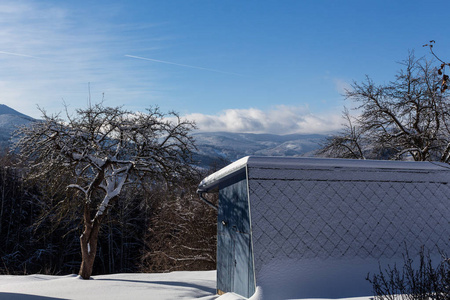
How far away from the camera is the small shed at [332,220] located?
19.3 feet

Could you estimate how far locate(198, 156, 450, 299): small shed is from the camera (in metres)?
5.89

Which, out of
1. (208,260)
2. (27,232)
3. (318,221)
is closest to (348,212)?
(318,221)

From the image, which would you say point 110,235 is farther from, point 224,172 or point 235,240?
point 224,172

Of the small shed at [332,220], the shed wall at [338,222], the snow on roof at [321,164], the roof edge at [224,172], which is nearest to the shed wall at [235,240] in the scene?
the small shed at [332,220]

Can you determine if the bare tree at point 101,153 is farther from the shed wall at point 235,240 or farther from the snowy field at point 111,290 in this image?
the shed wall at point 235,240

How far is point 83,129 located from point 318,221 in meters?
11.2

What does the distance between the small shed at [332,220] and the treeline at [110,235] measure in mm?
15266

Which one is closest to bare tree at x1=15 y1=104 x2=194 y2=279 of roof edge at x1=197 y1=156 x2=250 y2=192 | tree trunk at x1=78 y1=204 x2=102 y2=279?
tree trunk at x1=78 y1=204 x2=102 y2=279

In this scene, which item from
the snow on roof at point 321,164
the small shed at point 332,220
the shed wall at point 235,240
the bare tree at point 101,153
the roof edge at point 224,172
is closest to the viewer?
the small shed at point 332,220

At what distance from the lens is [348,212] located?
6445 millimetres

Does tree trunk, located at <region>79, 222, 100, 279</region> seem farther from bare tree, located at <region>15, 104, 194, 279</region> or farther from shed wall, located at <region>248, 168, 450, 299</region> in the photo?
shed wall, located at <region>248, 168, 450, 299</region>

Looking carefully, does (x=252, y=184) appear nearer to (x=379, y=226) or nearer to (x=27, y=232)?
(x=379, y=226)

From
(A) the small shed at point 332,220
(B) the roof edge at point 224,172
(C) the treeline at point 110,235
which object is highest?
(B) the roof edge at point 224,172

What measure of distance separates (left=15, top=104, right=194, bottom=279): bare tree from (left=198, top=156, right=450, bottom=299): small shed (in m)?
8.10
